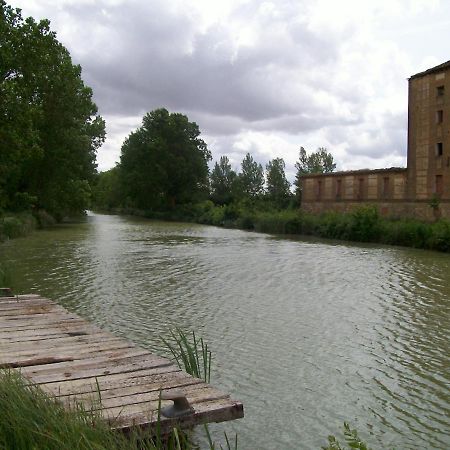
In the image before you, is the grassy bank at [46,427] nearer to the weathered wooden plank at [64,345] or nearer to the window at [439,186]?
the weathered wooden plank at [64,345]

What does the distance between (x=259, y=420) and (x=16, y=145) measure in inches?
661

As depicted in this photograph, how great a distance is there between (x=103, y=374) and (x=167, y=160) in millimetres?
66467

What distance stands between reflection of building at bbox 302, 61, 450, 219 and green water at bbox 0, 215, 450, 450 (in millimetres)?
15828

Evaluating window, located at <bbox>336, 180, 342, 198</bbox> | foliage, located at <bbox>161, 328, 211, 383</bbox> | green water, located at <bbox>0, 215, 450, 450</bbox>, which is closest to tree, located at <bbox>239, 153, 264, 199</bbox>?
window, located at <bbox>336, 180, 342, 198</bbox>

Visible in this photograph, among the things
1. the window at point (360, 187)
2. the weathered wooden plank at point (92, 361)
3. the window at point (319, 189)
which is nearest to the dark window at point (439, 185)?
the window at point (360, 187)

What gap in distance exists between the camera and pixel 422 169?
40.0 meters

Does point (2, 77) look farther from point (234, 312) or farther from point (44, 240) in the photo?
point (234, 312)

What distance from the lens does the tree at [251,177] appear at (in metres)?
79.8

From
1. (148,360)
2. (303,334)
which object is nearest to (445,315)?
(303,334)

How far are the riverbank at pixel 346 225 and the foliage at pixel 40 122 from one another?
15.0 metres

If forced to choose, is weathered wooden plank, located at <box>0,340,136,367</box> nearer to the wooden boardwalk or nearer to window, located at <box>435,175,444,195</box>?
the wooden boardwalk

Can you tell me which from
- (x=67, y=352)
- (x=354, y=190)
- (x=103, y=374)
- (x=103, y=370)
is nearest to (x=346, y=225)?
(x=354, y=190)

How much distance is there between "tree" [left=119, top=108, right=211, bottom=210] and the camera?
70.6 m

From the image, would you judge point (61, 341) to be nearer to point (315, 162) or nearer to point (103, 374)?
point (103, 374)
